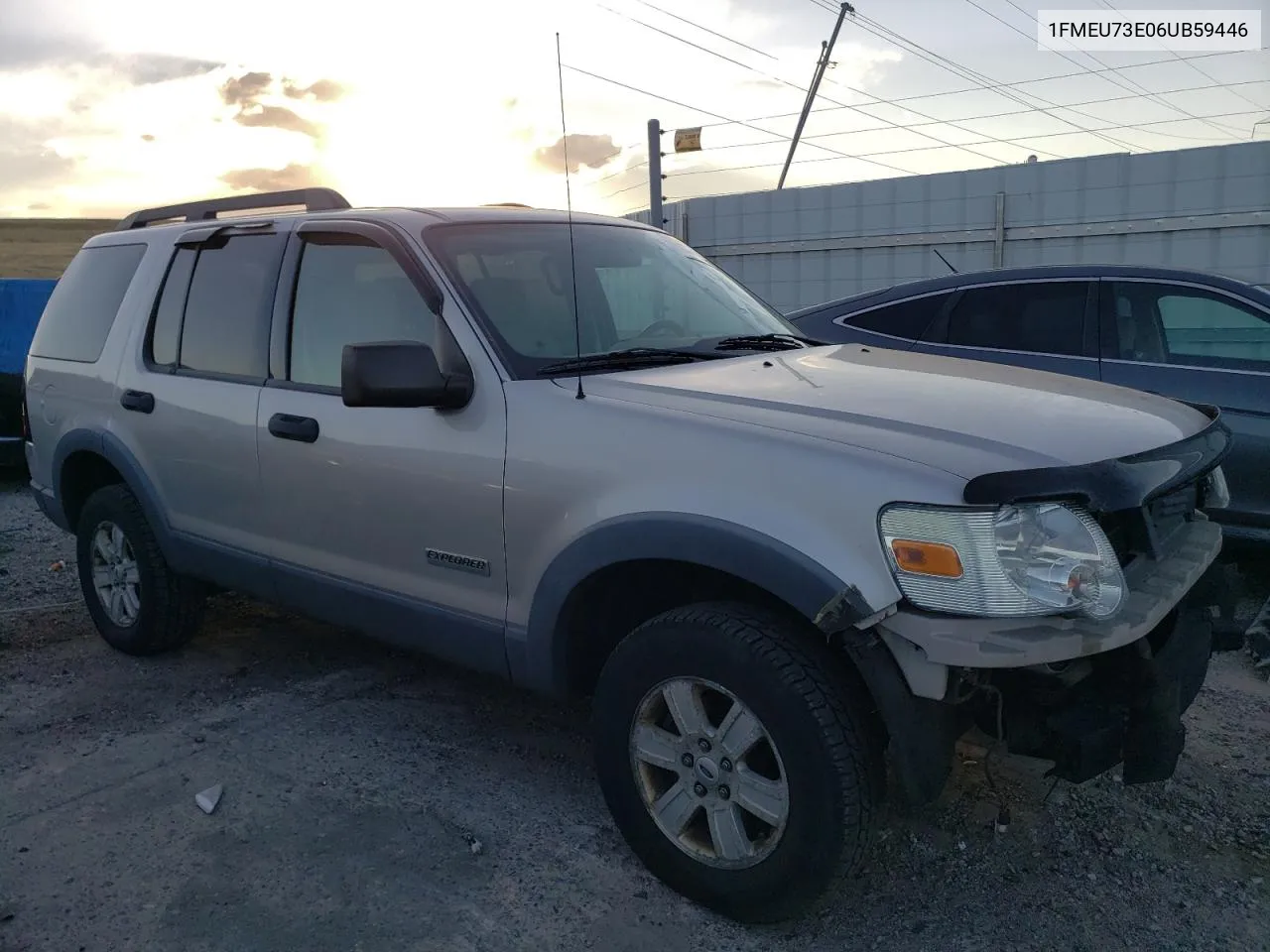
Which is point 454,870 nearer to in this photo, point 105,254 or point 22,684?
point 22,684

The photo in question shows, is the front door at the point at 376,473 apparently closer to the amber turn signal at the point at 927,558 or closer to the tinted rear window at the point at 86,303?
the amber turn signal at the point at 927,558

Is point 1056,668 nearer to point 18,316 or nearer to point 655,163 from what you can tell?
point 18,316

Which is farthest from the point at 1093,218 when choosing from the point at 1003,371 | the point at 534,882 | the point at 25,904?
the point at 25,904

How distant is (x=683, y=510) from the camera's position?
2693mm

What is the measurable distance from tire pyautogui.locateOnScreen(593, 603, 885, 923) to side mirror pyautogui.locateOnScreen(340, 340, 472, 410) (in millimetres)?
922

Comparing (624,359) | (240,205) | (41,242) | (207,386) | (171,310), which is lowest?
(207,386)

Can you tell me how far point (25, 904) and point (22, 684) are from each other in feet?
6.33

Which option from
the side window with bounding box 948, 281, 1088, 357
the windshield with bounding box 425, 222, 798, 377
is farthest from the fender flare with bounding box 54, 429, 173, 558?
the side window with bounding box 948, 281, 1088, 357

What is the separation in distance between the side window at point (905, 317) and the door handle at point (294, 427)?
11.6ft

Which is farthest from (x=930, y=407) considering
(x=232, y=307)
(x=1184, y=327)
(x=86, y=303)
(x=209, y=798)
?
(x=86, y=303)

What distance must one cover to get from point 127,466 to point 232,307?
91cm

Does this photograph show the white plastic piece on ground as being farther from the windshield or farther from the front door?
the windshield

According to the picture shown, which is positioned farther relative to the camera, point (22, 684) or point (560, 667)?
point (22, 684)

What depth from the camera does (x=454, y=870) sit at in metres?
3.05
